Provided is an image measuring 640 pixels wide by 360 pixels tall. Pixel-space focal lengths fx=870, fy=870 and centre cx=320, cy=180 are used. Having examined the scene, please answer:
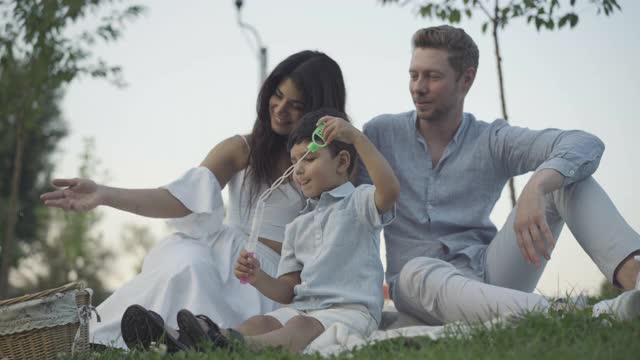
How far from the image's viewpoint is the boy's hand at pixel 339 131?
4168mm

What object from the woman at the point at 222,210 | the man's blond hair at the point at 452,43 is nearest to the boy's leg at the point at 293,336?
the woman at the point at 222,210

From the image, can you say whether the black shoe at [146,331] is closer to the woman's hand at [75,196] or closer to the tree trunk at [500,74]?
the woman's hand at [75,196]

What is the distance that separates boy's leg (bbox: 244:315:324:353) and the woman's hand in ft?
4.09

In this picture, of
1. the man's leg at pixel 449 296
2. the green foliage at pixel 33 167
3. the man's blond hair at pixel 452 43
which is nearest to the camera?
the man's leg at pixel 449 296

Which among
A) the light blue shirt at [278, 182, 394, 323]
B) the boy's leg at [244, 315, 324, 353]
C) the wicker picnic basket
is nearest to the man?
the light blue shirt at [278, 182, 394, 323]

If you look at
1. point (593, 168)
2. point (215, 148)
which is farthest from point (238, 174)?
point (593, 168)

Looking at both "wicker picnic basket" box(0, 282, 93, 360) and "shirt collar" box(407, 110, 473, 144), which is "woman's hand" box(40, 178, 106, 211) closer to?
"wicker picnic basket" box(0, 282, 93, 360)

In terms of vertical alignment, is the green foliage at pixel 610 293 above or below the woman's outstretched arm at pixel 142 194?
below

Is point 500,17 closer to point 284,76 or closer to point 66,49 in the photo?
point 284,76

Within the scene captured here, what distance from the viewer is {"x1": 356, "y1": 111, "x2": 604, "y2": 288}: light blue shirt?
195 inches

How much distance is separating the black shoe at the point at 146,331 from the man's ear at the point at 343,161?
46.9 inches

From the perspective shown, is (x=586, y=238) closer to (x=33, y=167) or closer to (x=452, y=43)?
(x=452, y=43)

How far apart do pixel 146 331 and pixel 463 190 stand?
79.4 inches

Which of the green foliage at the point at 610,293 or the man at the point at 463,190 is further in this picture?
the green foliage at the point at 610,293
